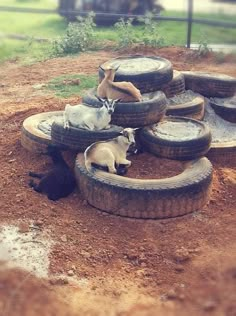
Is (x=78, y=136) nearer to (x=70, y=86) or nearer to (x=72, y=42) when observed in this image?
(x=70, y=86)

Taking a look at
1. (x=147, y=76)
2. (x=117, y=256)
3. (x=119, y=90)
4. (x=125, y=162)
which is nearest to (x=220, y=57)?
(x=147, y=76)

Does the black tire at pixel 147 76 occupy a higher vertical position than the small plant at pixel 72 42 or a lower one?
higher

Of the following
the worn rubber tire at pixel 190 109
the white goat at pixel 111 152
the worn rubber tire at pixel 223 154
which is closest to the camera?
the white goat at pixel 111 152

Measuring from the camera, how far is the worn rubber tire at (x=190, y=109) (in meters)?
7.60

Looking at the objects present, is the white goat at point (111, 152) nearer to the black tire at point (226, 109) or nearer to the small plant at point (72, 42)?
the black tire at point (226, 109)

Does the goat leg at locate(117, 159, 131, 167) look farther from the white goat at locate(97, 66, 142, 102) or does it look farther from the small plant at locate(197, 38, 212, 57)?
the small plant at locate(197, 38, 212, 57)

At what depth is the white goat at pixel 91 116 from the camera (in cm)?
639

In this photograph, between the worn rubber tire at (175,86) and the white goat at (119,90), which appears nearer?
the white goat at (119,90)

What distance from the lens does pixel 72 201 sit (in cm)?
618

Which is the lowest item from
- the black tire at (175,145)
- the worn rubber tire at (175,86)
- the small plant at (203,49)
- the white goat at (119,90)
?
the small plant at (203,49)

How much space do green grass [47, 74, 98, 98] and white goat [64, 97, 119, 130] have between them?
3.11m

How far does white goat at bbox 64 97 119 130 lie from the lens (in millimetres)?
6391

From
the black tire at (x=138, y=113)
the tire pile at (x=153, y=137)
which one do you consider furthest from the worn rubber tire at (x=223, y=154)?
the black tire at (x=138, y=113)

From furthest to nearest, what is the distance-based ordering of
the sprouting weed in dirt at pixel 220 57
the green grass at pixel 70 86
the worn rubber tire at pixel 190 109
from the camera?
the sprouting weed in dirt at pixel 220 57
the green grass at pixel 70 86
the worn rubber tire at pixel 190 109
